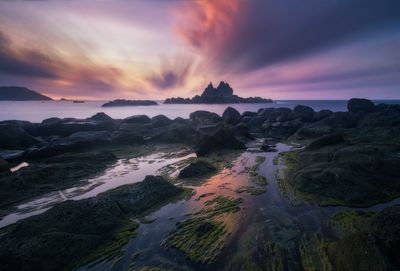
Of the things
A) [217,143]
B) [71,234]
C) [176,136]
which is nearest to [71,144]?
[176,136]

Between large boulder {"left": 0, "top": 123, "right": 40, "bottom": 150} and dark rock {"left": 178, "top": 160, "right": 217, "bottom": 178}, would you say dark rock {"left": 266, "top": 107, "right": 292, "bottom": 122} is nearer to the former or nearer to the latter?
dark rock {"left": 178, "top": 160, "right": 217, "bottom": 178}

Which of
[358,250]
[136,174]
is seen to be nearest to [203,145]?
[136,174]

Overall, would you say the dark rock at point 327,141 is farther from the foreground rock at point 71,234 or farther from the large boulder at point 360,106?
the large boulder at point 360,106

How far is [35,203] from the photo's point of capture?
1279cm

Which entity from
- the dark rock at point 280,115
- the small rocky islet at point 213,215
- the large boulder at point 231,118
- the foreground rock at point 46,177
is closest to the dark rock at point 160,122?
the large boulder at point 231,118

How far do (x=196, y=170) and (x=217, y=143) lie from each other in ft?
30.8

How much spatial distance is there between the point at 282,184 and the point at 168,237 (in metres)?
8.92

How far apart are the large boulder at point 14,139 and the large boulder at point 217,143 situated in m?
22.0

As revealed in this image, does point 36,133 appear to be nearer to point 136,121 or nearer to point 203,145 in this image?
point 136,121

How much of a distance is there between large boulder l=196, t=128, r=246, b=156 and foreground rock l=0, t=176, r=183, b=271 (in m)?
13.5

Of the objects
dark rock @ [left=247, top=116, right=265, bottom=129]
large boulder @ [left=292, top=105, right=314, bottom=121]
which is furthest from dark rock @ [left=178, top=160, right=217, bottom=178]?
large boulder @ [left=292, top=105, right=314, bottom=121]

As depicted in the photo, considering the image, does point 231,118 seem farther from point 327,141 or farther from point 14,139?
Result: point 14,139

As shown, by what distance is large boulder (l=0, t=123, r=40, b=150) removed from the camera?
26.9m

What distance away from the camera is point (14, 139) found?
2752 centimetres
